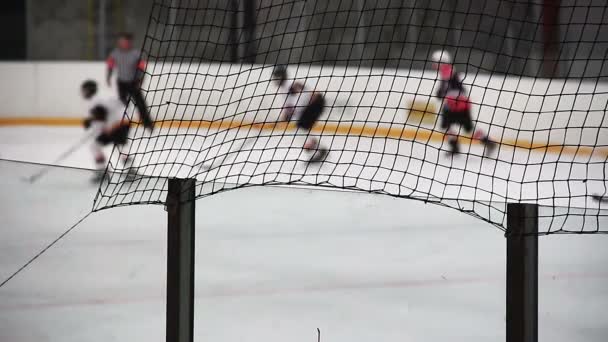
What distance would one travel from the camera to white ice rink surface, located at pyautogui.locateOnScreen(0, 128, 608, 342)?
3.12 meters

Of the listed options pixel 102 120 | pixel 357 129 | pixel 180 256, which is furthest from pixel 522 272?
pixel 357 129

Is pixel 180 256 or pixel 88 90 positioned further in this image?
pixel 88 90

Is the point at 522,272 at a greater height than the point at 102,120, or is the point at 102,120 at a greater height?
the point at 102,120

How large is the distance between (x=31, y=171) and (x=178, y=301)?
1673mm

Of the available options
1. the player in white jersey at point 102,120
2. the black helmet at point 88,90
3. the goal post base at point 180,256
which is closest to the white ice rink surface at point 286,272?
the goal post base at point 180,256

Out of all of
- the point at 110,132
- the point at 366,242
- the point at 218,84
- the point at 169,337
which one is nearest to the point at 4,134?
the point at 218,84

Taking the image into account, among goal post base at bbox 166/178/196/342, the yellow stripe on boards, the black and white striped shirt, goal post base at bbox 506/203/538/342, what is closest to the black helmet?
the yellow stripe on boards

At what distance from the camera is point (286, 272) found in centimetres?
390

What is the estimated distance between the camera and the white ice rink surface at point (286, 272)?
10.2 feet

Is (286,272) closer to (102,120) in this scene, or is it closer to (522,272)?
(522,272)

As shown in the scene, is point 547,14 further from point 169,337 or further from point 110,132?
point 169,337

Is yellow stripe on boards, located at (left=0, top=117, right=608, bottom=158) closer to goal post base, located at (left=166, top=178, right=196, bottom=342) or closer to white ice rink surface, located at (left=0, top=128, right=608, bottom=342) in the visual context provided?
white ice rink surface, located at (left=0, top=128, right=608, bottom=342)

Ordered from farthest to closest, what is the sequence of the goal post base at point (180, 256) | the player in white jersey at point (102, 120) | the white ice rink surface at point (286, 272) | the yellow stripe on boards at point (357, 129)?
the player in white jersey at point (102, 120)
the yellow stripe on boards at point (357, 129)
the white ice rink surface at point (286, 272)
the goal post base at point (180, 256)

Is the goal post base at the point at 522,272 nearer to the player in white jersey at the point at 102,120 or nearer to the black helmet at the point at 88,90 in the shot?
the player in white jersey at the point at 102,120
